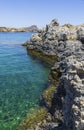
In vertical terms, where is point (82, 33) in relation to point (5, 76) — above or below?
above

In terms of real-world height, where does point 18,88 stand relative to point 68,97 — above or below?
below

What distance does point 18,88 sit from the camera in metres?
33.6

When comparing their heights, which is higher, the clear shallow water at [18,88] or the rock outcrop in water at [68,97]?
the rock outcrop in water at [68,97]

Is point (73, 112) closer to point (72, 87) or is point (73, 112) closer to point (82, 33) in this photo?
point (72, 87)

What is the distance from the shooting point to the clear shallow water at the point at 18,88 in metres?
24.3

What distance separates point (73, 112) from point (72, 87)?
1991 mm

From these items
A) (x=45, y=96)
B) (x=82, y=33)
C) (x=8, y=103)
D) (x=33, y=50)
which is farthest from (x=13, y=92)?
(x=33, y=50)

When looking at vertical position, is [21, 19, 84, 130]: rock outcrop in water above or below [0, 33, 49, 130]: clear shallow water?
above

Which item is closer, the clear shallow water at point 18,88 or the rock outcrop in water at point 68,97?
the rock outcrop in water at point 68,97

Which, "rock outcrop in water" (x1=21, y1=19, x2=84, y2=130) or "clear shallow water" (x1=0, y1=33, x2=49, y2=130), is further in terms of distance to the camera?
"clear shallow water" (x1=0, y1=33, x2=49, y2=130)

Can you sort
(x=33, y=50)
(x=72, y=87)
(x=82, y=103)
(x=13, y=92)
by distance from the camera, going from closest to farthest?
(x=82, y=103) → (x=72, y=87) → (x=13, y=92) → (x=33, y=50)

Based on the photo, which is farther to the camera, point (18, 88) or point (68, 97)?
point (18, 88)

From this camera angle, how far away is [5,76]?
41.2 m

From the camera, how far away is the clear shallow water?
79.7ft
